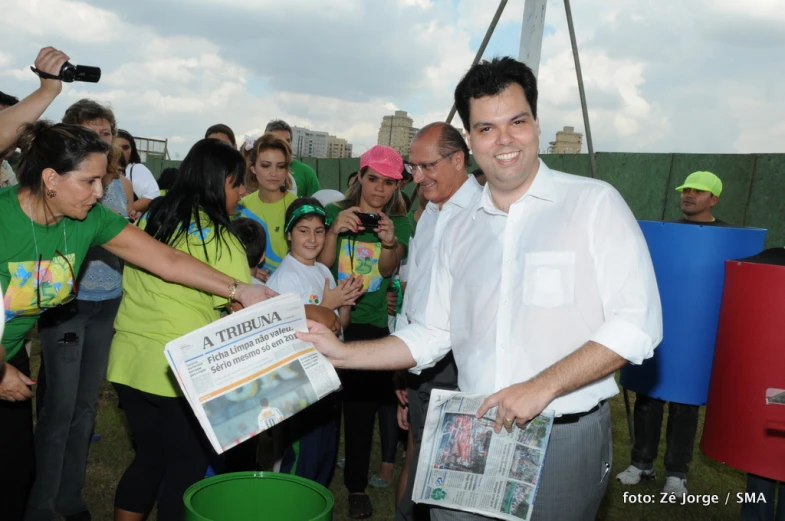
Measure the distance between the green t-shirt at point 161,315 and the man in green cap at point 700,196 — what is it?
399 cm

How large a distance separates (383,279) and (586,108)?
316 centimetres

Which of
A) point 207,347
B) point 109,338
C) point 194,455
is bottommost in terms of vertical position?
point 194,455

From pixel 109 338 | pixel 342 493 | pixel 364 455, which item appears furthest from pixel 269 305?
pixel 342 493

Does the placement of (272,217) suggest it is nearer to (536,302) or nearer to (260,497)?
(260,497)

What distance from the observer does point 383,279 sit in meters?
4.49

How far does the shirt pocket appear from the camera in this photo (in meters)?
2.05

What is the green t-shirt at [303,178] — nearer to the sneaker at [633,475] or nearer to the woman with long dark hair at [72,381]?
the woman with long dark hair at [72,381]

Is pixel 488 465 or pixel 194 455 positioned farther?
pixel 194 455

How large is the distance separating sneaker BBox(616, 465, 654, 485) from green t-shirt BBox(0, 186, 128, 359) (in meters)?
4.05

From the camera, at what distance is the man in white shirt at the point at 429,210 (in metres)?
3.49

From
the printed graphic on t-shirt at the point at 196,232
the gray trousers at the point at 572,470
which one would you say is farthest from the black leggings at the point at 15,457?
the gray trousers at the point at 572,470

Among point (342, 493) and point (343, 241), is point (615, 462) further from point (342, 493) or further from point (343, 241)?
point (343, 241)

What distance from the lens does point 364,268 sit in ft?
14.5

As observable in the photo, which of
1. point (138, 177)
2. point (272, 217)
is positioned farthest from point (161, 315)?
point (138, 177)
